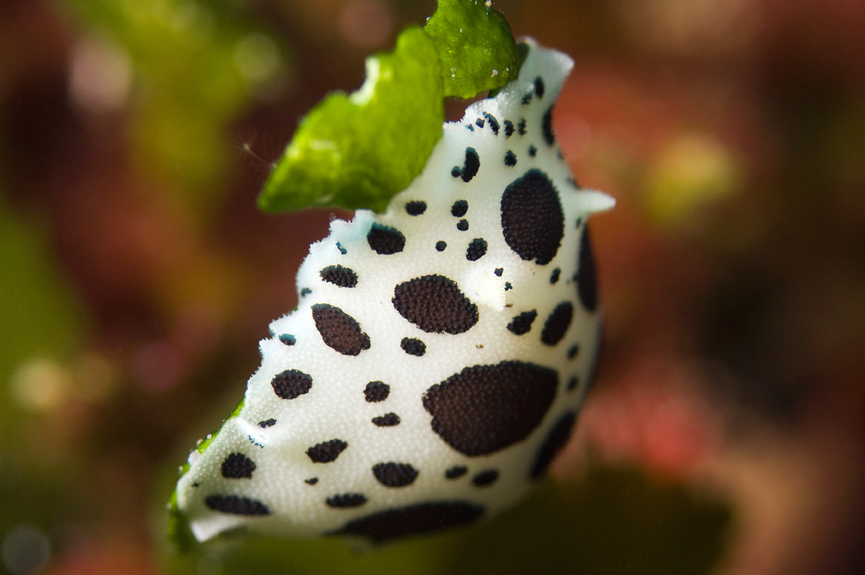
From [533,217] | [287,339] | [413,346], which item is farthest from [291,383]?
[533,217]

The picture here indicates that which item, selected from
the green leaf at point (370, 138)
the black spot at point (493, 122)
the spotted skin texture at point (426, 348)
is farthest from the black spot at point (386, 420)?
the black spot at point (493, 122)

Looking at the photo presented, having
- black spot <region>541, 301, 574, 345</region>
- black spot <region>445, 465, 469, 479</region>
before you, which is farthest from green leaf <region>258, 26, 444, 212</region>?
black spot <region>445, 465, 469, 479</region>

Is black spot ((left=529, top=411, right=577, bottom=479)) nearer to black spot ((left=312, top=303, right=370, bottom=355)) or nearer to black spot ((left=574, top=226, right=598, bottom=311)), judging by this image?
black spot ((left=574, top=226, right=598, bottom=311))

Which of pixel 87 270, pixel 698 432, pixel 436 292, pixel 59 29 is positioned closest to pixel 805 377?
pixel 698 432

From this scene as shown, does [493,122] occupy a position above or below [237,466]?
above

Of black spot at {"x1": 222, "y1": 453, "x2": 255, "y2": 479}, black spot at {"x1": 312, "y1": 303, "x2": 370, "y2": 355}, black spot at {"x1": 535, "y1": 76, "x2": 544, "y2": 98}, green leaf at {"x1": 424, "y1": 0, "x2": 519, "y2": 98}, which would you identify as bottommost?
black spot at {"x1": 222, "y1": 453, "x2": 255, "y2": 479}

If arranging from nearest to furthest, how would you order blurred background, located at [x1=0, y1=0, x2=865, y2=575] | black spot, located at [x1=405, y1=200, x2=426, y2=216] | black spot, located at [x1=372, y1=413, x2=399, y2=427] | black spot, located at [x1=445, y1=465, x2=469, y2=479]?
black spot, located at [x1=405, y1=200, x2=426, y2=216] → black spot, located at [x1=372, y1=413, x2=399, y2=427] → black spot, located at [x1=445, y1=465, x2=469, y2=479] → blurred background, located at [x1=0, y1=0, x2=865, y2=575]

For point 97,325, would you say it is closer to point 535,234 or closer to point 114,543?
point 114,543

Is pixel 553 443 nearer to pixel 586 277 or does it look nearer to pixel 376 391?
pixel 586 277
